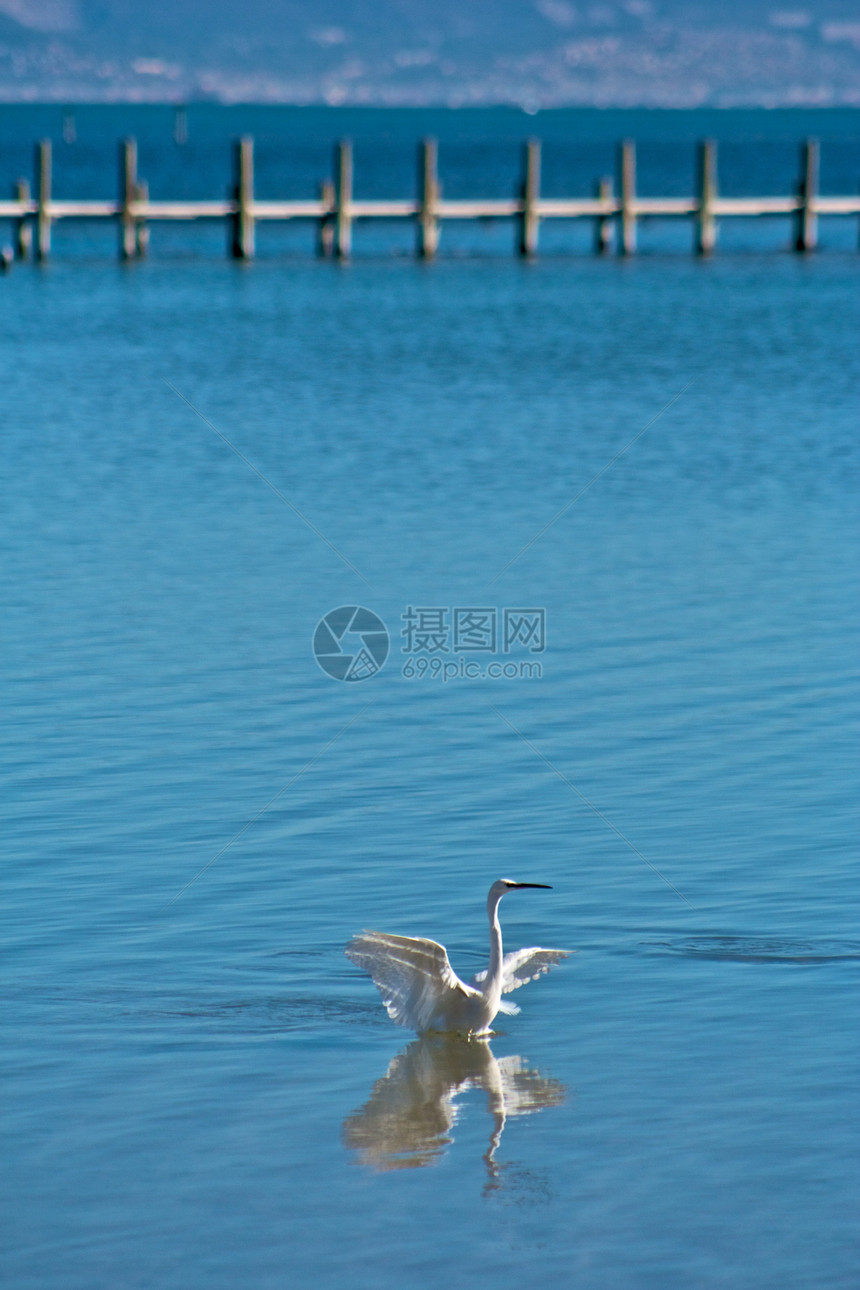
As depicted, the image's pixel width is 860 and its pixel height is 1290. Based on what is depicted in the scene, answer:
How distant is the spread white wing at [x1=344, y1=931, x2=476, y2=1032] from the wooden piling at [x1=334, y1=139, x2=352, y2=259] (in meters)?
33.2

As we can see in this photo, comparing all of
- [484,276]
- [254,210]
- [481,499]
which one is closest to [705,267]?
[484,276]

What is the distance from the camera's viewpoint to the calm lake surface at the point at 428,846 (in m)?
7.01

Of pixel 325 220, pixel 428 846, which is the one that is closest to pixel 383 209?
pixel 325 220

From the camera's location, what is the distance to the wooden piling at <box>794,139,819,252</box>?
4522 centimetres

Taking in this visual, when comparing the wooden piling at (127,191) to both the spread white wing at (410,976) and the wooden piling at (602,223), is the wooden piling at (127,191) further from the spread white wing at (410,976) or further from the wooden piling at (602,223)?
the spread white wing at (410,976)

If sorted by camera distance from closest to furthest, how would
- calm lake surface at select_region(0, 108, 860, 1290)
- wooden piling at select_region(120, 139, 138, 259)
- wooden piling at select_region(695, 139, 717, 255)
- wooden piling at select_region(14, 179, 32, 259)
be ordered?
calm lake surface at select_region(0, 108, 860, 1290) → wooden piling at select_region(120, 139, 138, 259) → wooden piling at select_region(14, 179, 32, 259) → wooden piling at select_region(695, 139, 717, 255)

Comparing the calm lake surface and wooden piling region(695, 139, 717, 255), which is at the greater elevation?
wooden piling region(695, 139, 717, 255)

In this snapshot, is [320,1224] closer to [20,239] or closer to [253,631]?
[253,631]

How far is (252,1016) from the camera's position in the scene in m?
8.49

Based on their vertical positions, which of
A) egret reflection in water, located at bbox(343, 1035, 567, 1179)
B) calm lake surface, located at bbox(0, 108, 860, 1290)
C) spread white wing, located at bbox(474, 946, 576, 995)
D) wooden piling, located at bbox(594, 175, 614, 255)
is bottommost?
egret reflection in water, located at bbox(343, 1035, 567, 1179)

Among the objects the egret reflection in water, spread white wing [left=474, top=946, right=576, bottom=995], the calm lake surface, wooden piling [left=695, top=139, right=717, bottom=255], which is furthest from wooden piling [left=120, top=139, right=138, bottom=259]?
the egret reflection in water

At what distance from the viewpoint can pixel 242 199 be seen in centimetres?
4119

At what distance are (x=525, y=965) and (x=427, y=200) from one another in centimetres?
3528

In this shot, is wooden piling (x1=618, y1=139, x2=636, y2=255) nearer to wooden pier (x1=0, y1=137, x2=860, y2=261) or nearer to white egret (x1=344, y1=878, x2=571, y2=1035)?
wooden pier (x1=0, y1=137, x2=860, y2=261)
